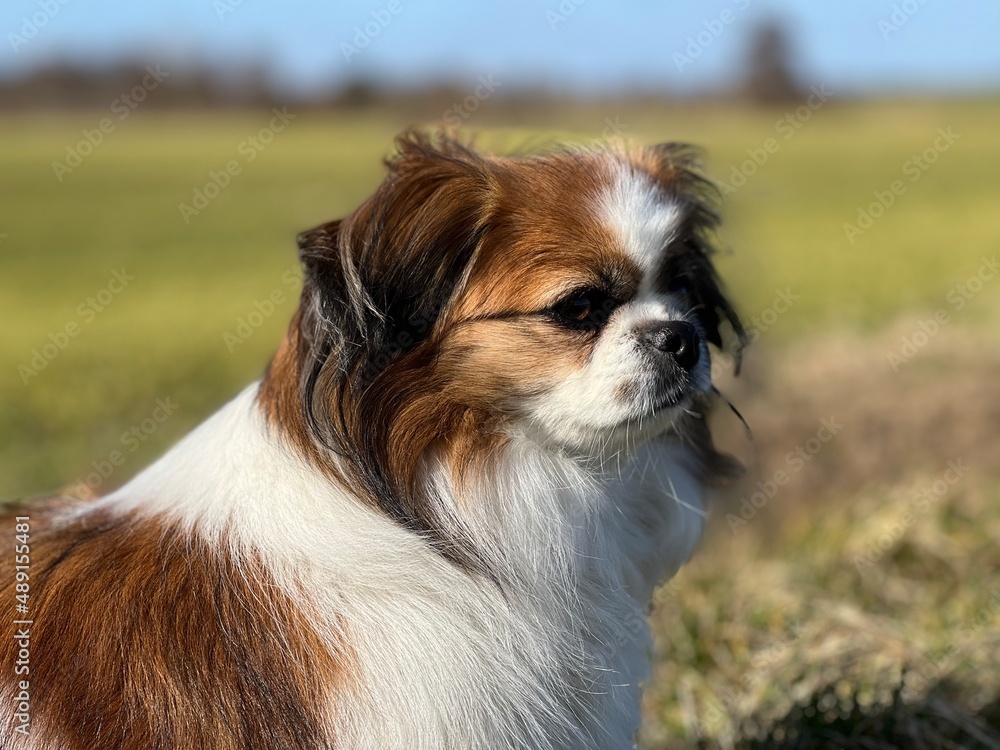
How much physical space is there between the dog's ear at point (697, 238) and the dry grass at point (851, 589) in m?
1.77

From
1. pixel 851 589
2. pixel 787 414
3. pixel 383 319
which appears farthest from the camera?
pixel 787 414

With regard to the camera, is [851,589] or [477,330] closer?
[477,330]

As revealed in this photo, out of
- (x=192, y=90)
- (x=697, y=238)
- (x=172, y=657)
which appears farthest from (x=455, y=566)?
(x=192, y=90)

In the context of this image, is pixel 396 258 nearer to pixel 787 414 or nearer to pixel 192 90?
pixel 787 414

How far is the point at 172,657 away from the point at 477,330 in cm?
118

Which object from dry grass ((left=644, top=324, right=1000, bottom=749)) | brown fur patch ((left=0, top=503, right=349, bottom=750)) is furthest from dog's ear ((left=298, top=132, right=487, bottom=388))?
dry grass ((left=644, top=324, right=1000, bottom=749))

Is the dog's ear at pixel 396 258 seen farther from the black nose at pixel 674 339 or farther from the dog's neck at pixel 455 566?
the black nose at pixel 674 339

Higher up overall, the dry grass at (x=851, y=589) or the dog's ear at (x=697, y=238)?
the dog's ear at (x=697, y=238)

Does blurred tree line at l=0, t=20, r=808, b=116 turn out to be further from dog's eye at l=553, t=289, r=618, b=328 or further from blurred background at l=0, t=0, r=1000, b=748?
dog's eye at l=553, t=289, r=618, b=328

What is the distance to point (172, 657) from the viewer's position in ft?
8.48

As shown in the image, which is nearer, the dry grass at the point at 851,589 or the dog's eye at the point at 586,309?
the dog's eye at the point at 586,309

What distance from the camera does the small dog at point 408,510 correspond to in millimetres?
2609

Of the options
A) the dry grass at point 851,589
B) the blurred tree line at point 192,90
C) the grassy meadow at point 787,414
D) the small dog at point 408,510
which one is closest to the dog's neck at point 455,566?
the small dog at point 408,510

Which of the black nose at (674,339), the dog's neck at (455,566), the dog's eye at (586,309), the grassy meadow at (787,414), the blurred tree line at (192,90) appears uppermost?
the dog's eye at (586,309)
